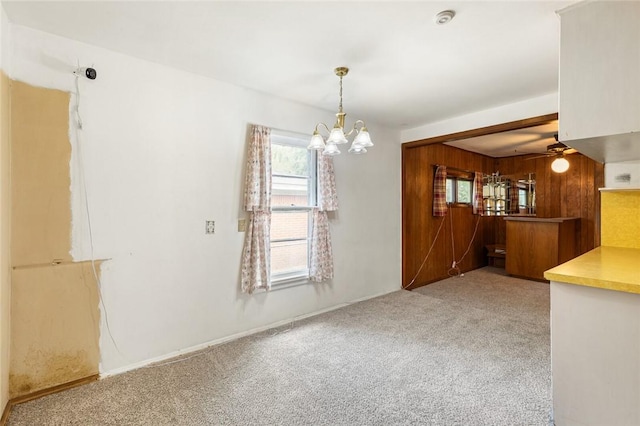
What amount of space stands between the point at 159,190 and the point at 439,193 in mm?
4392

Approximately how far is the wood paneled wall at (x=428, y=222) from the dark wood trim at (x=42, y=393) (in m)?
3.96

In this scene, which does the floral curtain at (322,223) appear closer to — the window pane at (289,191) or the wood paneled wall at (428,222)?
the window pane at (289,191)

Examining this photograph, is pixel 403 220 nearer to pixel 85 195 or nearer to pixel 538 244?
pixel 538 244

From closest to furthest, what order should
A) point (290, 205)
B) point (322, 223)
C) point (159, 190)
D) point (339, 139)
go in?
point (339, 139), point (159, 190), point (290, 205), point (322, 223)

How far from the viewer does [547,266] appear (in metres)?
5.23

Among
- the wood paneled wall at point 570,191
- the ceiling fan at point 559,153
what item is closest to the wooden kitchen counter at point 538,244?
the wood paneled wall at point 570,191

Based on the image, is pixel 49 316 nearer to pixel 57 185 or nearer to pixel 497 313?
pixel 57 185

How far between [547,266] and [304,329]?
4.56m

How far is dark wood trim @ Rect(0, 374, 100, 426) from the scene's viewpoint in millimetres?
1876

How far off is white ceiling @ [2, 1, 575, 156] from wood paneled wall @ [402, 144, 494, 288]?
196cm

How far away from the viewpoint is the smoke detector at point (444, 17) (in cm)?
185

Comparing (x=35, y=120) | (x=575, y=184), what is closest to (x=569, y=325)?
(x=35, y=120)

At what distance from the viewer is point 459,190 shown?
6094 millimetres

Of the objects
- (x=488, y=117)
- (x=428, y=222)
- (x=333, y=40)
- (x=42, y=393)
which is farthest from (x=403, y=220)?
(x=42, y=393)
